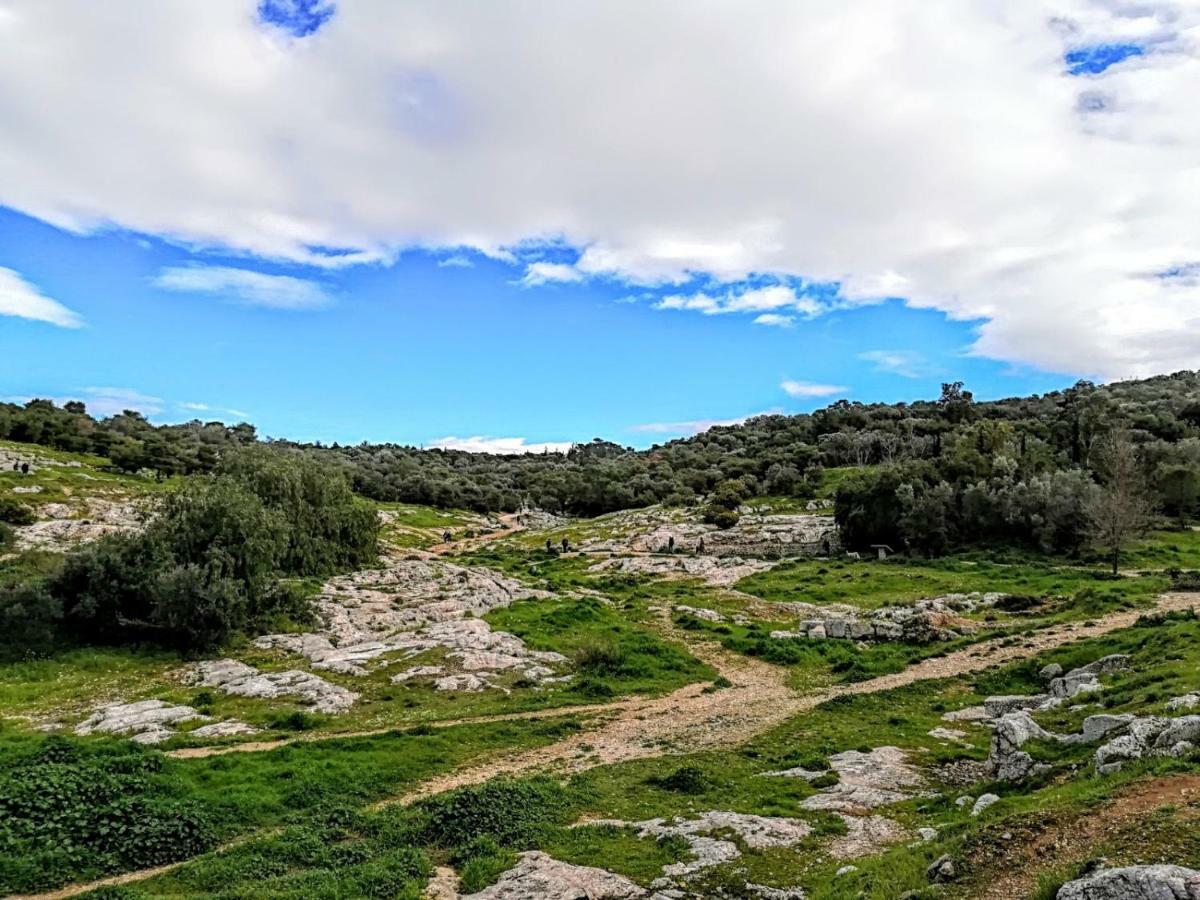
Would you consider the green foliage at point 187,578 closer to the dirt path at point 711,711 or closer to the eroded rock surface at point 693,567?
the dirt path at point 711,711

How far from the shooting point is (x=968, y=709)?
26.7 meters

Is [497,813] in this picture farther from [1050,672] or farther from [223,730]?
[1050,672]

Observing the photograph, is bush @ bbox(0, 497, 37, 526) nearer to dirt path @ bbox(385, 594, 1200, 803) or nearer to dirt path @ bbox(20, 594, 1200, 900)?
dirt path @ bbox(20, 594, 1200, 900)

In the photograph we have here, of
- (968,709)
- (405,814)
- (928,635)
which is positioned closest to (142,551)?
(405,814)

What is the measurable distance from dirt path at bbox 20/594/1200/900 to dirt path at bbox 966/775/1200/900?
521 inches

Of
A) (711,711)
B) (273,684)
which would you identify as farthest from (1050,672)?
(273,684)

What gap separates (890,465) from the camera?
85000 mm

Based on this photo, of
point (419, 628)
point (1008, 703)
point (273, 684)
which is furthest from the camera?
point (419, 628)

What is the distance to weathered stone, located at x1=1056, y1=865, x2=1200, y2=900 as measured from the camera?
27.3ft

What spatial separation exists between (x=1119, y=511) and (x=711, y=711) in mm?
44066

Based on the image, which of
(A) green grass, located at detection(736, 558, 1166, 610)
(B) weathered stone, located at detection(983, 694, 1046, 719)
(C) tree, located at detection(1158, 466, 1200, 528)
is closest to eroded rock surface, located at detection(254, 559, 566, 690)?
(B) weathered stone, located at detection(983, 694, 1046, 719)

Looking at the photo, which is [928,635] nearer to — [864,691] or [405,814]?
[864,691]

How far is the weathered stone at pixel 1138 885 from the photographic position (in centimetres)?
831

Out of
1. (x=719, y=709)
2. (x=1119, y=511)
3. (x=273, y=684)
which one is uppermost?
(x=1119, y=511)
